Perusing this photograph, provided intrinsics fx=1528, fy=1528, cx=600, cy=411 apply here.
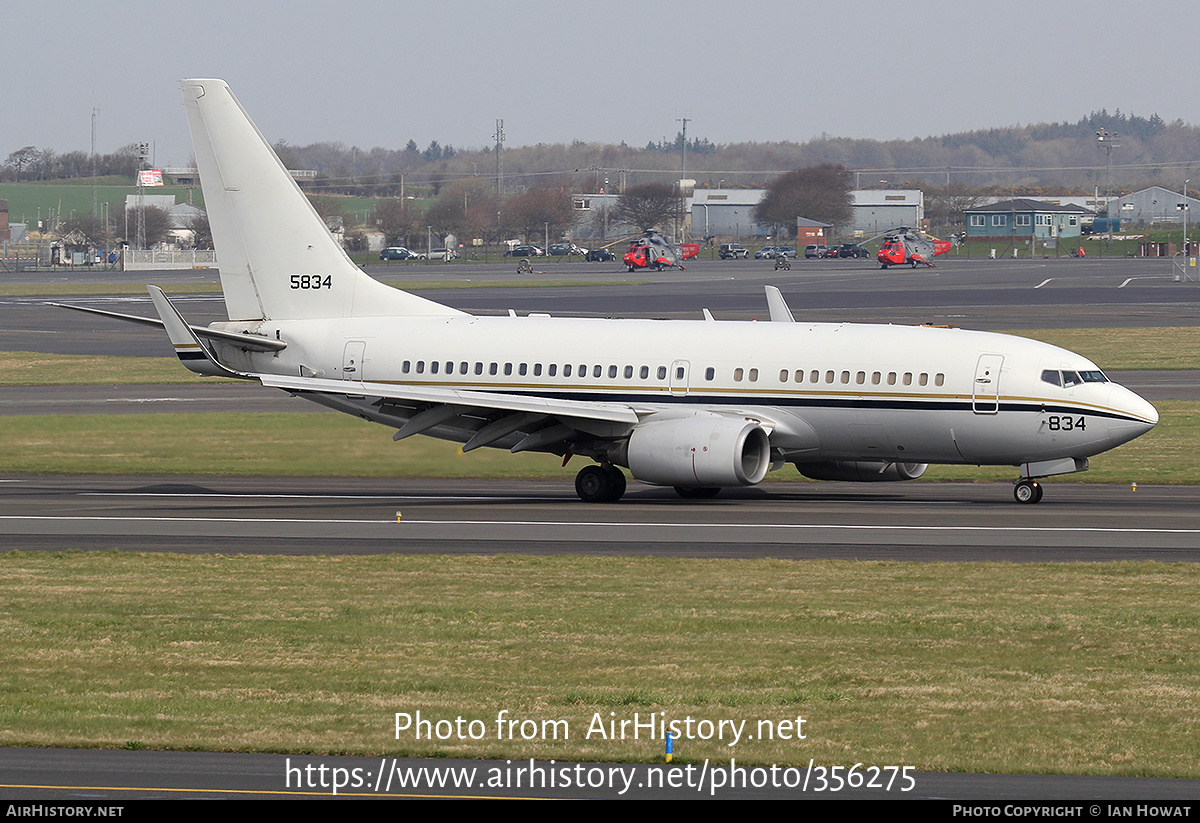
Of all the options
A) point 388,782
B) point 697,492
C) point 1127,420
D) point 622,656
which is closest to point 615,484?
point 697,492

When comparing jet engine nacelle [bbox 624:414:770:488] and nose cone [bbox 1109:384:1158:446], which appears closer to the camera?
nose cone [bbox 1109:384:1158:446]

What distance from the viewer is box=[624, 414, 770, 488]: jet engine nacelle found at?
3388 cm

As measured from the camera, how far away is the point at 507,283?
132 m

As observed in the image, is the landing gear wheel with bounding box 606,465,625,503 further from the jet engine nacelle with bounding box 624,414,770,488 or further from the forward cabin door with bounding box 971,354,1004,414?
the forward cabin door with bounding box 971,354,1004,414

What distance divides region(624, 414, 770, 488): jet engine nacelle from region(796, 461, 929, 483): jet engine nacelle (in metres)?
2.64

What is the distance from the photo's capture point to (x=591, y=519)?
3312 centimetres

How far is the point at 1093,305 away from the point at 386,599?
82.4 metres

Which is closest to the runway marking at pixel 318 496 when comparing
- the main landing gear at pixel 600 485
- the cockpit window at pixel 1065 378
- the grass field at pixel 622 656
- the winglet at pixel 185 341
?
the main landing gear at pixel 600 485

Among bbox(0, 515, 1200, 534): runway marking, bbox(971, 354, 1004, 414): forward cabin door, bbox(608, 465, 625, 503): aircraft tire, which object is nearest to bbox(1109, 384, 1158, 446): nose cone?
bbox(971, 354, 1004, 414): forward cabin door

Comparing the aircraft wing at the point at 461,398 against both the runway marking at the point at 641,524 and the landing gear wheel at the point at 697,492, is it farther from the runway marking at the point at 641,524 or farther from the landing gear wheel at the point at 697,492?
the runway marking at the point at 641,524

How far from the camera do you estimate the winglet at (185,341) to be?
112 feet

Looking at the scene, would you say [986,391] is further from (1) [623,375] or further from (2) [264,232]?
(2) [264,232]

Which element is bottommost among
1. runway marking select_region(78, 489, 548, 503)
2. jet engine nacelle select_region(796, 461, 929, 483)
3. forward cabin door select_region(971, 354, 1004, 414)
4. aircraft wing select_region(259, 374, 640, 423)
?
runway marking select_region(78, 489, 548, 503)

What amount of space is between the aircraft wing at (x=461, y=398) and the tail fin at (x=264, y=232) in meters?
4.55
